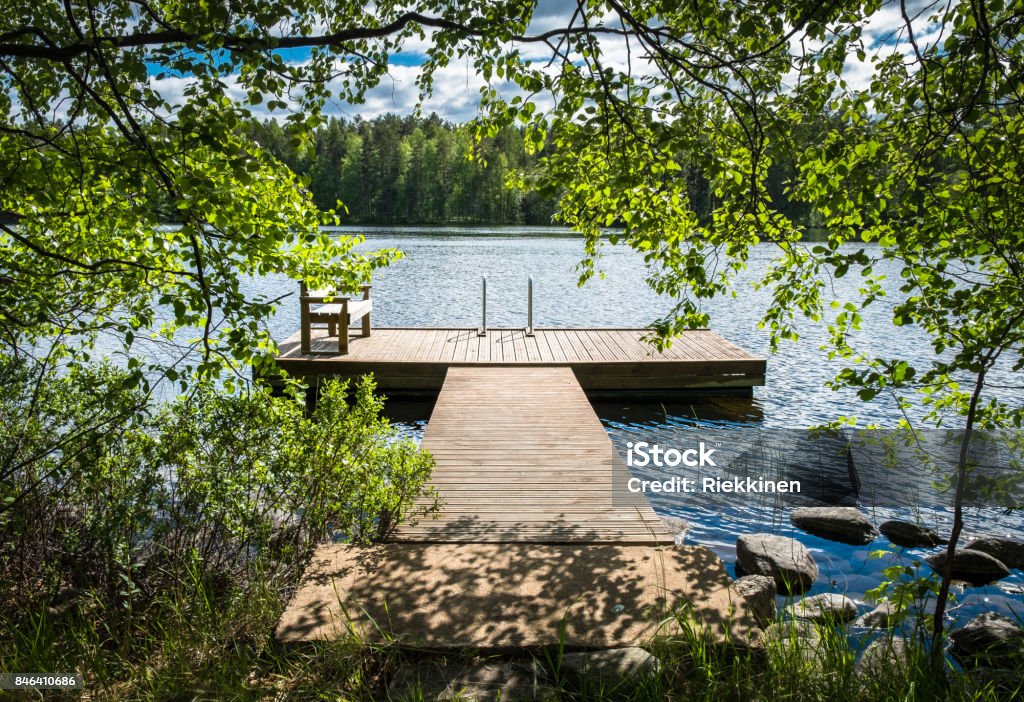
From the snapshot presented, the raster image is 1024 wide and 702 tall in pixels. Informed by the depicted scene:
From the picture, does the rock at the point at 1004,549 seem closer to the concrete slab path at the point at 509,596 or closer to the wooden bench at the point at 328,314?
the concrete slab path at the point at 509,596

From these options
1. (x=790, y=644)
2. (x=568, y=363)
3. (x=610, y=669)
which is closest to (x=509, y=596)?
(x=610, y=669)

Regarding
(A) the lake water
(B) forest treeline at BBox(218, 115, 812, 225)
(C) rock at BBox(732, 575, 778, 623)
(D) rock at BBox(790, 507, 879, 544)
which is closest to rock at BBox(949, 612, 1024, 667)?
(A) the lake water

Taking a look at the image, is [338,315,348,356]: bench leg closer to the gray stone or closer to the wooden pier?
the wooden pier

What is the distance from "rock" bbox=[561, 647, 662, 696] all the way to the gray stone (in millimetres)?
121

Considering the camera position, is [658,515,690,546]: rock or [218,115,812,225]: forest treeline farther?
[218,115,812,225]: forest treeline

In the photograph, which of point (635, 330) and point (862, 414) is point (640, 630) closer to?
point (862, 414)

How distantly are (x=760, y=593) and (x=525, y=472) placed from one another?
212 centimetres

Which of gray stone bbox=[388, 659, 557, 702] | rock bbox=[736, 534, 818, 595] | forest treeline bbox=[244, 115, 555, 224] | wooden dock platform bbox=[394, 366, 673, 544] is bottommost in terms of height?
rock bbox=[736, 534, 818, 595]

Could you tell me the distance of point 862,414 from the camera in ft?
31.1

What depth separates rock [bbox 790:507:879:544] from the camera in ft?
20.0

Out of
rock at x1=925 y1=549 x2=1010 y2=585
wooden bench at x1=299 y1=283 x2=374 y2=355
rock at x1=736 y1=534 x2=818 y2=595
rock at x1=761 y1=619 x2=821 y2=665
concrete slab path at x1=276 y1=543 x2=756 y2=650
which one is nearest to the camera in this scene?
rock at x1=761 y1=619 x2=821 y2=665

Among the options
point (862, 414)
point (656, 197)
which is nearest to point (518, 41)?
point (656, 197)

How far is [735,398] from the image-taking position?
10367 millimetres

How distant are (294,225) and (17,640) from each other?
245 cm
